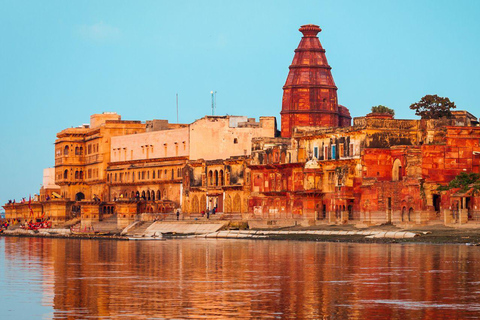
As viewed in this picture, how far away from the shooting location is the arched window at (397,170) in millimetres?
75600

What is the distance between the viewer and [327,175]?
273 feet

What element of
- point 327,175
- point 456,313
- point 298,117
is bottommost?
point 456,313

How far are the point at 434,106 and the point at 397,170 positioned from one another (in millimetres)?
25486

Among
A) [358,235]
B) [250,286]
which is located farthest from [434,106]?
[250,286]

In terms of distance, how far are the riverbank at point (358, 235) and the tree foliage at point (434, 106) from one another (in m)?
27.1

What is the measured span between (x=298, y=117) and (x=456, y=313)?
78.3 metres

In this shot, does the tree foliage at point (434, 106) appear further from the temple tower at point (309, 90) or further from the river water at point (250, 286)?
the river water at point (250, 286)

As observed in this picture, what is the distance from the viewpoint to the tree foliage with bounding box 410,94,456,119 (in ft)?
323

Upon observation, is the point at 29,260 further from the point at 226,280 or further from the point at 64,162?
the point at 64,162

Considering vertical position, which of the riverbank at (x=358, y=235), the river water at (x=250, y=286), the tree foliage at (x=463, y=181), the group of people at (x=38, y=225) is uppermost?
the tree foliage at (x=463, y=181)

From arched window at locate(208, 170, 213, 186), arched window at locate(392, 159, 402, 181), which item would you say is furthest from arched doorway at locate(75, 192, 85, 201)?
arched window at locate(392, 159, 402, 181)

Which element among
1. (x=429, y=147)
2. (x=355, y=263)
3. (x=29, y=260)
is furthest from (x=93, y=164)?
(x=355, y=263)

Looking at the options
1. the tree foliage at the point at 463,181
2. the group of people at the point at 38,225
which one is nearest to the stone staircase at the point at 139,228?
the group of people at the point at 38,225

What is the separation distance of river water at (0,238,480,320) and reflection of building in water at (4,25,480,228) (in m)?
Result: 20.4
